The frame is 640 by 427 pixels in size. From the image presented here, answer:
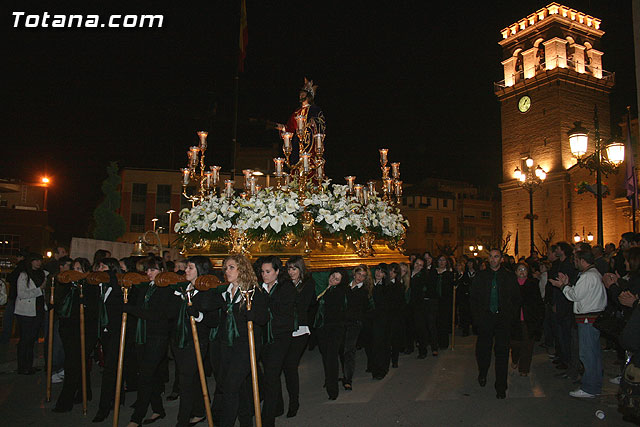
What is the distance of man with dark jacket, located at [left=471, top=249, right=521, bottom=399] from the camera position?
7.22 m

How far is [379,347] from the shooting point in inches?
322

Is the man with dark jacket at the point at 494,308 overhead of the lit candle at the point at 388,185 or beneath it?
beneath

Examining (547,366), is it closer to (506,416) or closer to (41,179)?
(506,416)

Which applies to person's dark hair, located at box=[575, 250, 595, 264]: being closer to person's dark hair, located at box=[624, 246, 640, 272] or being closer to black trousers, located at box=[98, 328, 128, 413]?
person's dark hair, located at box=[624, 246, 640, 272]

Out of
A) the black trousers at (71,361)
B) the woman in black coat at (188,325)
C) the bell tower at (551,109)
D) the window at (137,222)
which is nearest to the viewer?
the woman in black coat at (188,325)

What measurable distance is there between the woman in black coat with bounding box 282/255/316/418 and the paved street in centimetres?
29

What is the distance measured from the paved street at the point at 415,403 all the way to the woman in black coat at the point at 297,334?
0.29 meters

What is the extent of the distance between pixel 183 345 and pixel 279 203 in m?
3.38

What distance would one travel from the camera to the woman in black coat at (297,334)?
6215mm

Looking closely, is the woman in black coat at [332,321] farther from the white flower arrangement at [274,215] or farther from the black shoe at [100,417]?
the black shoe at [100,417]

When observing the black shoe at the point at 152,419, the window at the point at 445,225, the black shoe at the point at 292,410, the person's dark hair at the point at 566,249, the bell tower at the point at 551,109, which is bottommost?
the black shoe at the point at 152,419

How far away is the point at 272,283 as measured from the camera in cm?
580

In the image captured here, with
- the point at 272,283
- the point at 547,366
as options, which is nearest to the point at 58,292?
the point at 272,283

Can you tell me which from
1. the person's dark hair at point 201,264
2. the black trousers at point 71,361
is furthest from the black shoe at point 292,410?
the black trousers at point 71,361
